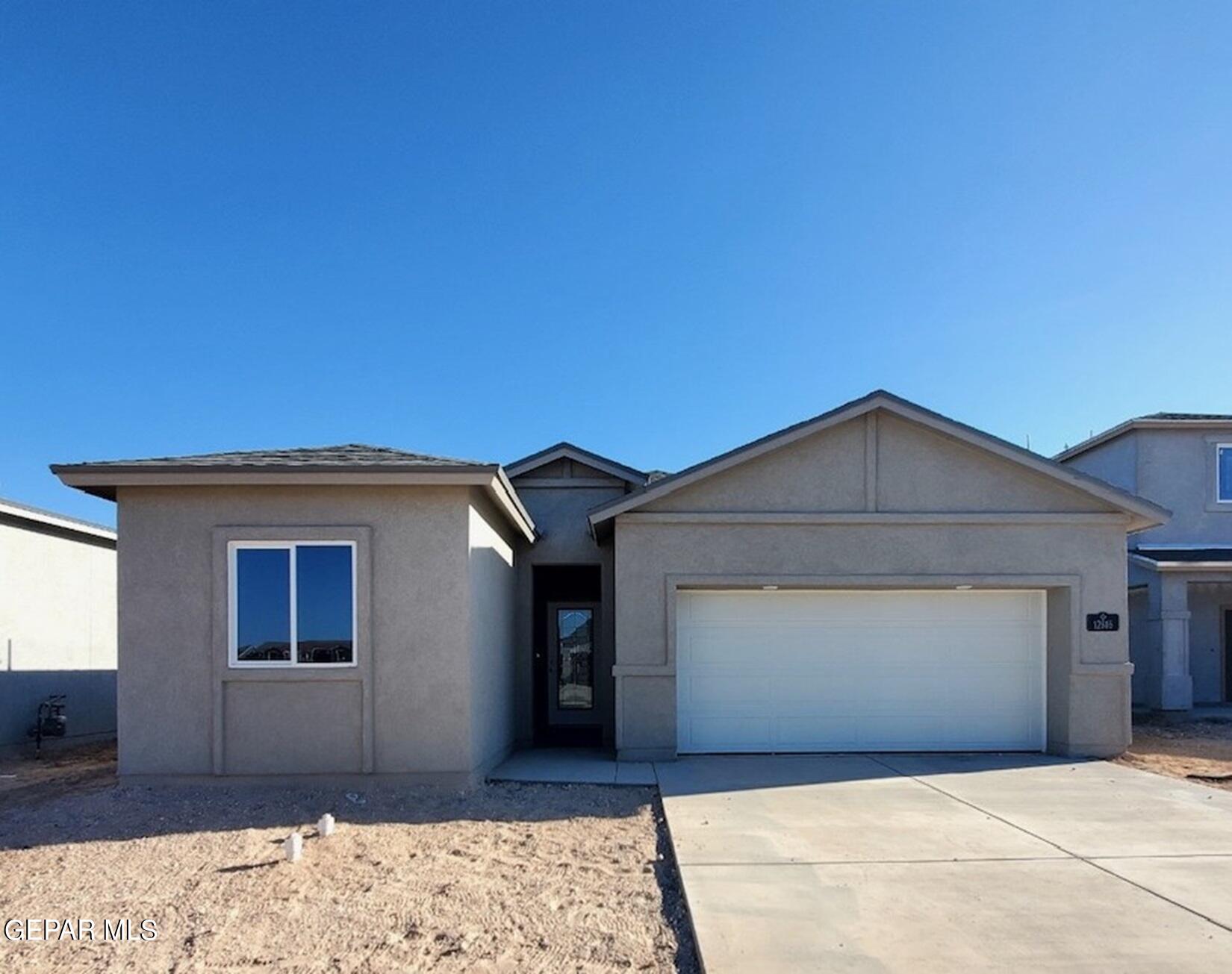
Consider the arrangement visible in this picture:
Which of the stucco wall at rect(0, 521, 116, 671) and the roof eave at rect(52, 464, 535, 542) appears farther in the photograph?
the stucco wall at rect(0, 521, 116, 671)

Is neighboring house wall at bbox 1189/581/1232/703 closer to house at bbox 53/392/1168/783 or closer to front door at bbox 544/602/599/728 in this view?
house at bbox 53/392/1168/783

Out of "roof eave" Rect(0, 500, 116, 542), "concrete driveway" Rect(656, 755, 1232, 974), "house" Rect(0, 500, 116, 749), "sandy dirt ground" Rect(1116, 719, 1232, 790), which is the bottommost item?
"sandy dirt ground" Rect(1116, 719, 1232, 790)

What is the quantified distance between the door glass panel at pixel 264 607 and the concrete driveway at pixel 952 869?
14.6ft

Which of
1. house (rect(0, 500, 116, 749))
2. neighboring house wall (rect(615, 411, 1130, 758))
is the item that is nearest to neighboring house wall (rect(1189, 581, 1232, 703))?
neighboring house wall (rect(615, 411, 1130, 758))

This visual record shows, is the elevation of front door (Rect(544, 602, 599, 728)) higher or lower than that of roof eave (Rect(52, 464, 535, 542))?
lower

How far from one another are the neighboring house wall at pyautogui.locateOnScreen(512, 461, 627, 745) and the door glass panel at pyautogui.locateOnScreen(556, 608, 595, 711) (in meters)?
0.22

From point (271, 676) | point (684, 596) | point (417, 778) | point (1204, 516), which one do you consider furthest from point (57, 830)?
point (1204, 516)

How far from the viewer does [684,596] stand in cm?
1089

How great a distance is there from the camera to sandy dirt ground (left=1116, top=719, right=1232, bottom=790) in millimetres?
9805

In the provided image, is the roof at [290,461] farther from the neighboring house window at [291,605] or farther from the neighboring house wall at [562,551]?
the neighboring house wall at [562,551]

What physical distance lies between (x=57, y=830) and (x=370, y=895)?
143 inches

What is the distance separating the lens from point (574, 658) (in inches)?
516

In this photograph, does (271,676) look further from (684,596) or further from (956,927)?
(956,927)

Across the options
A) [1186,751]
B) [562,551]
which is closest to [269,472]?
[562,551]
